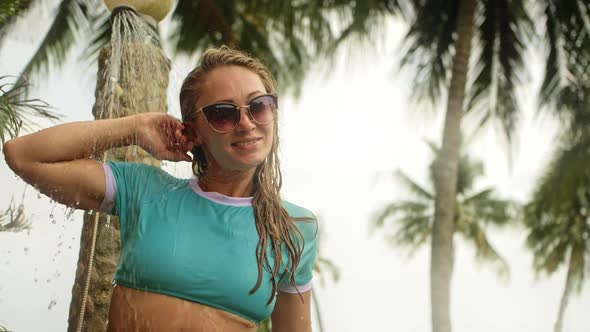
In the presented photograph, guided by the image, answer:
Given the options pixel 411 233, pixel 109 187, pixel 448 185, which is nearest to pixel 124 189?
pixel 109 187

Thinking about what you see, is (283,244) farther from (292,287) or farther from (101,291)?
(101,291)

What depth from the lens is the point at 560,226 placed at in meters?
24.4

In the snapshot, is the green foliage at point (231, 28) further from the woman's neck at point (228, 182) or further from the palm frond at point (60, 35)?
the woman's neck at point (228, 182)

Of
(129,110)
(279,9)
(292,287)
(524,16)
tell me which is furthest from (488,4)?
(292,287)

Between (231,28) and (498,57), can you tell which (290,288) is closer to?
(231,28)

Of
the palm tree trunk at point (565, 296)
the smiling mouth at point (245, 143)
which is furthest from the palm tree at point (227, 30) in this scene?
the palm tree trunk at point (565, 296)

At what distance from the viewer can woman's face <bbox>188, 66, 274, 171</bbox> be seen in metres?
1.87

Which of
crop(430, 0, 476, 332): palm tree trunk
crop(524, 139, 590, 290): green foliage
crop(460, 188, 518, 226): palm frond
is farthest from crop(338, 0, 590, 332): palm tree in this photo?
crop(460, 188, 518, 226): palm frond

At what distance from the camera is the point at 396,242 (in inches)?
1005

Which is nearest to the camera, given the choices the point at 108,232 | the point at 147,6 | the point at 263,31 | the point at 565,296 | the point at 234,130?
the point at 234,130

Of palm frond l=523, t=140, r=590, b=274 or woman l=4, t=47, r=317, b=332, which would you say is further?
palm frond l=523, t=140, r=590, b=274

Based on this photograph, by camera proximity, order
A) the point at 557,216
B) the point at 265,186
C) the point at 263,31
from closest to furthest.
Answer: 1. the point at 265,186
2. the point at 263,31
3. the point at 557,216

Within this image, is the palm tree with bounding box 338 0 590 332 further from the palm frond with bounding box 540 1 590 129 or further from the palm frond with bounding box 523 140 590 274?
the palm frond with bounding box 523 140 590 274

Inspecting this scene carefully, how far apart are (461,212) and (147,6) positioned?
77.3 ft
